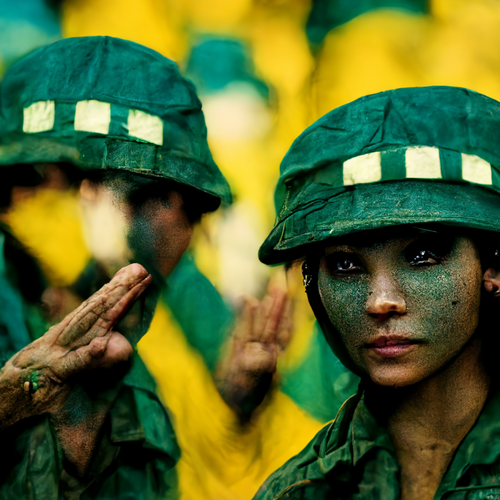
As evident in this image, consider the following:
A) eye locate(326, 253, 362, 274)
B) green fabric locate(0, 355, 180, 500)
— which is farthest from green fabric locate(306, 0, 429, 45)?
green fabric locate(0, 355, 180, 500)

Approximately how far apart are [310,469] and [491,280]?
729 millimetres

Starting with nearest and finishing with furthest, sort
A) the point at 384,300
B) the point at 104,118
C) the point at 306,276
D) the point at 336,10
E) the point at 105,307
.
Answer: the point at 384,300, the point at 306,276, the point at 105,307, the point at 104,118, the point at 336,10

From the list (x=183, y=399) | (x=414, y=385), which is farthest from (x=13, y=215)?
(x=414, y=385)

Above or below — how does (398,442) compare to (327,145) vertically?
below

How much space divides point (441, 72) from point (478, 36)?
0.17 meters

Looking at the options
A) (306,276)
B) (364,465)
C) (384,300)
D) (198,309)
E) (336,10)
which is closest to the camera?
(384,300)

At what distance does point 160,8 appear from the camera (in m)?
2.64

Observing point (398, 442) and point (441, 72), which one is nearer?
point (398, 442)

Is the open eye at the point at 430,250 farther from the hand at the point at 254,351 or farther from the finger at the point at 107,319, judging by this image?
the finger at the point at 107,319

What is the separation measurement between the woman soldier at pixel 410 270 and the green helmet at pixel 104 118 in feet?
1.59

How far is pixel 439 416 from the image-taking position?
1.96 m

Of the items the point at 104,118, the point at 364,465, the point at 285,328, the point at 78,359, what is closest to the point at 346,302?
the point at 364,465

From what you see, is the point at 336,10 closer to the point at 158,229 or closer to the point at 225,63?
the point at 225,63

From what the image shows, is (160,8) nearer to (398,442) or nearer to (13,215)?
(13,215)
